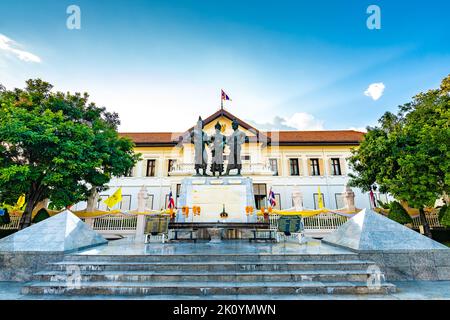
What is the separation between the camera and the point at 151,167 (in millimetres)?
29109

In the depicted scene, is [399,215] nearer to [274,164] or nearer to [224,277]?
[274,164]

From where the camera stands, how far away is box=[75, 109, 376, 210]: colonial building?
87.1 ft

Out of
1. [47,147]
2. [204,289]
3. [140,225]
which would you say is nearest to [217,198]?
[204,289]

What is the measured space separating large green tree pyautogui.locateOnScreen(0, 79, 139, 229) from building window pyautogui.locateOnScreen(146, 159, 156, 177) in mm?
12136

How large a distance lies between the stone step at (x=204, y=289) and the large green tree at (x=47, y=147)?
33.5 feet

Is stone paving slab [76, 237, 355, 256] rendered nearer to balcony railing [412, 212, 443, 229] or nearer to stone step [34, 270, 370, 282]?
stone step [34, 270, 370, 282]

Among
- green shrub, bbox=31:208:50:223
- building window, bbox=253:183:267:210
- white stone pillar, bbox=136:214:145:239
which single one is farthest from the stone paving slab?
building window, bbox=253:183:267:210

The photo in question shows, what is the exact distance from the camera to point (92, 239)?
22.3 feet

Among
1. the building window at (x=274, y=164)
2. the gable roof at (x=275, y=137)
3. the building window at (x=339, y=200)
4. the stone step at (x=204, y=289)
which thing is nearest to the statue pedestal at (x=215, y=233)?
the stone step at (x=204, y=289)

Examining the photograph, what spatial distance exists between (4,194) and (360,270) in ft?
60.9

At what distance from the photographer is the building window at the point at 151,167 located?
28.9 metres

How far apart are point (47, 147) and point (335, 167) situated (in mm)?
28689

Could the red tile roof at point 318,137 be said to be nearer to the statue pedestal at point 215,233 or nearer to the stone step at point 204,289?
the statue pedestal at point 215,233

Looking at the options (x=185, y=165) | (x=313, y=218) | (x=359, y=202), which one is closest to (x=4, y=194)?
(x=185, y=165)
